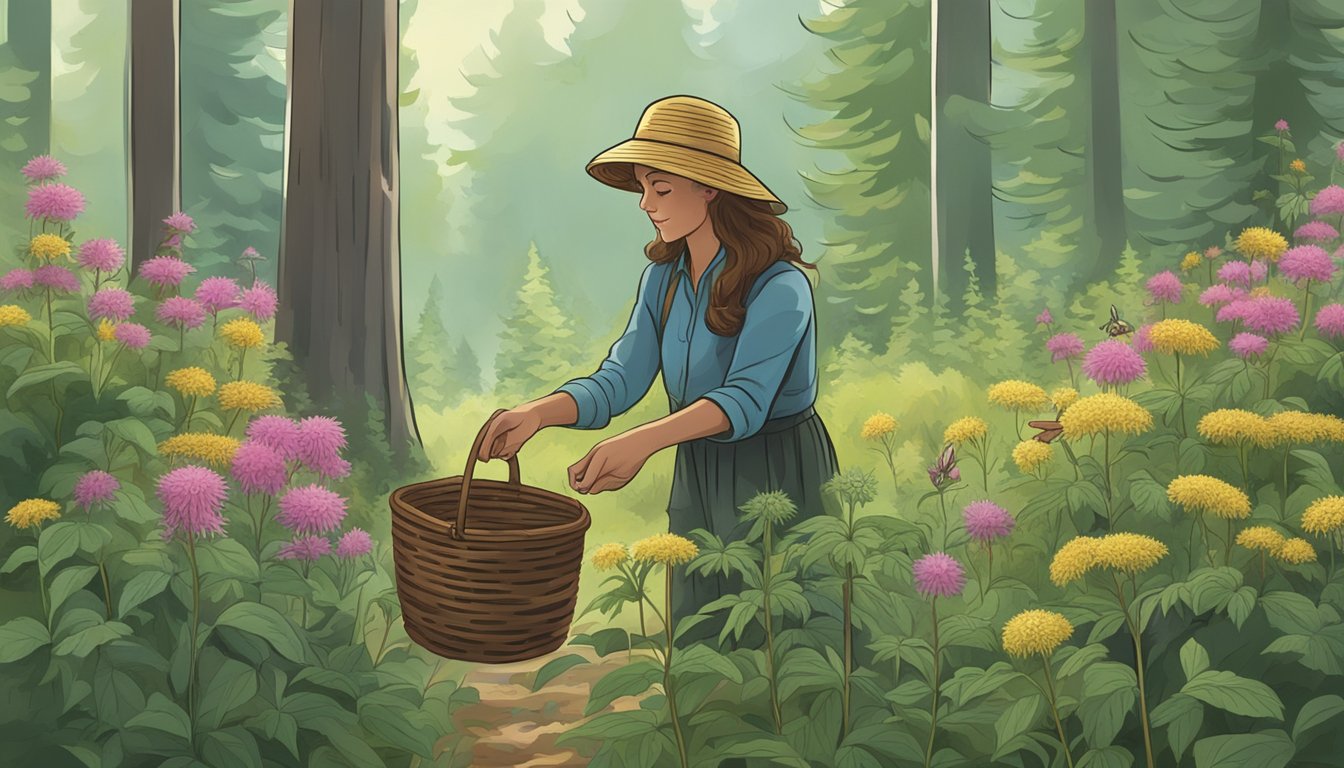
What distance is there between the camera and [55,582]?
246cm

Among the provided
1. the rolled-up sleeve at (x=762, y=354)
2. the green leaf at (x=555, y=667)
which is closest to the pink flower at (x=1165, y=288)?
the rolled-up sleeve at (x=762, y=354)

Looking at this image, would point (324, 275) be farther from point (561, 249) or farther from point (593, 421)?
point (593, 421)

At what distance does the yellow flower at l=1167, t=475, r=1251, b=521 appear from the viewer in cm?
248

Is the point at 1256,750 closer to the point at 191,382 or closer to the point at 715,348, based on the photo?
the point at 715,348

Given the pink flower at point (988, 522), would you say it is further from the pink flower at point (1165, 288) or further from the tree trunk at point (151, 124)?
the tree trunk at point (151, 124)

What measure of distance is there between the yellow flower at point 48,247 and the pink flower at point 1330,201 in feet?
11.4

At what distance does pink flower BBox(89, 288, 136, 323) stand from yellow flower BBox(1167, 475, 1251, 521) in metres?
2.67

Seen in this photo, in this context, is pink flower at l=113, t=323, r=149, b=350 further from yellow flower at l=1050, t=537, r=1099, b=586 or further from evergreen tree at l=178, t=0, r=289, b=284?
yellow flower at l=1050, t=537, r=1099, b=586

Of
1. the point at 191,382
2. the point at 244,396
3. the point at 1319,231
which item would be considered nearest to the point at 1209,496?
the point at 1319,231

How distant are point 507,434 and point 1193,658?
5.52ft

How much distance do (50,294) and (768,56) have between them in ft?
6.89

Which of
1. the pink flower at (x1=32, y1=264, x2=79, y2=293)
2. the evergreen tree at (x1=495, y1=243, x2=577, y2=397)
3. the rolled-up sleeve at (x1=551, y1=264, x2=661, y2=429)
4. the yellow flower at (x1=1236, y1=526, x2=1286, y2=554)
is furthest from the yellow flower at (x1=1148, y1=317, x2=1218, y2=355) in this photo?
the pink flower at (x1=32, y1=264, x2=79, y2=293)

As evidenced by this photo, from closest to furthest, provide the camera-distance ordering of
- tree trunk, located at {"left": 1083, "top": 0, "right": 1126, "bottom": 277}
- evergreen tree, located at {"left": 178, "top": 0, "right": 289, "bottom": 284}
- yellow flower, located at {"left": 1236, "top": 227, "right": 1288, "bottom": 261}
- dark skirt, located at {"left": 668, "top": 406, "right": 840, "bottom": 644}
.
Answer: dark skirt, located at {"left": 668, "top": 406, "right": 840, "bottom": 644} → yellow flower, located at {"left": 1236, "top": 227, "right": 1288, "bottom": 261} → evergreen tree, located at {"left": 178, "top": 0, "right": 289, "bottom": 284} → tree trunk, located at {"left": 1083, "top": 0, "right": 1126, "bottom": 277}

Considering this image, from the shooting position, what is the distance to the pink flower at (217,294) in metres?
3.04
